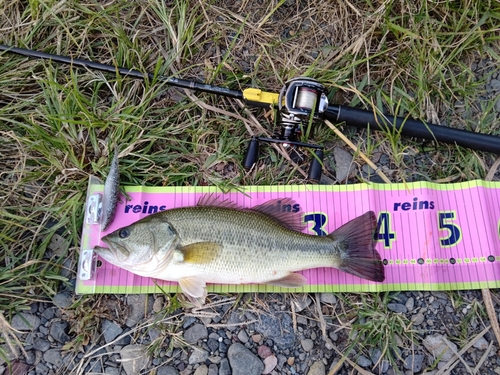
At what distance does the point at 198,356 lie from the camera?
3.33 m

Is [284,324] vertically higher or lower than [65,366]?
higher

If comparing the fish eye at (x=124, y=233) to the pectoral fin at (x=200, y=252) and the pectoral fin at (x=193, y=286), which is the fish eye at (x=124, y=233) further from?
the pectoral fin at (x=193, y=286)

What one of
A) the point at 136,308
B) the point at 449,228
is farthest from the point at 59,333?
the point at 449,228

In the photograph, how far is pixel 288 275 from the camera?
10.6 ft

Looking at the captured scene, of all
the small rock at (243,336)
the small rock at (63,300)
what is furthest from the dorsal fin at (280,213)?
the small rock at (63,300)

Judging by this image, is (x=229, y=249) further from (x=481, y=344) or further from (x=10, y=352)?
(x=481, y=344)

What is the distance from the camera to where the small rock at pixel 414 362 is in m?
3.32

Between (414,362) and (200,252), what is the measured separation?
2041 mm

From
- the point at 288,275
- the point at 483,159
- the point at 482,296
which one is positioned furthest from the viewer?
the point at 483,159

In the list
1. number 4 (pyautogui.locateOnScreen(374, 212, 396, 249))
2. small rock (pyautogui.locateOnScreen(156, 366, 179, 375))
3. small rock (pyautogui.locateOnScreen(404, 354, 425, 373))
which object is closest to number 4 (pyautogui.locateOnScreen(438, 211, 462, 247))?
number 4 (pyautogui.locateOnScreen(374, 212, 396, 249))

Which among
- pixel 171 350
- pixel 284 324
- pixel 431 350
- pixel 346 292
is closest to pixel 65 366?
pixel 171 350

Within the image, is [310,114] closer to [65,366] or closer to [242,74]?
[242,74]

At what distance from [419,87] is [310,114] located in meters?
1.17

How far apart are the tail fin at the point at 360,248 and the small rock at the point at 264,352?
0.94m
